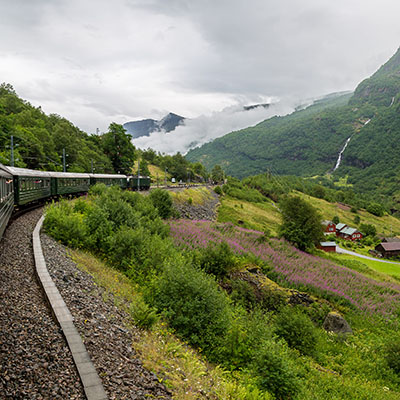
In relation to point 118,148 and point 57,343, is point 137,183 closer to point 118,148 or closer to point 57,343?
point 118,148

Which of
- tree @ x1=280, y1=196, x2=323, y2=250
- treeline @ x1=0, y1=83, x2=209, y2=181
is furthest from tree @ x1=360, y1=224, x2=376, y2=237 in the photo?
treeline @ x1=0, y1=83, x2=209, y2=181

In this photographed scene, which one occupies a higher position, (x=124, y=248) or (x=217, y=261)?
(x=124, y=248)

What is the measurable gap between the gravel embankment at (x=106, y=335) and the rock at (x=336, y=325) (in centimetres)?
1290

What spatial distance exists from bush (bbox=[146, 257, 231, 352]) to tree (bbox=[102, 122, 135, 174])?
249 feet

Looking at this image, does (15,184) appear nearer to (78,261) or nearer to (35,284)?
(78,261)

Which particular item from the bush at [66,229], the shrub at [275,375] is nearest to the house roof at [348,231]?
the bush at [66,229]

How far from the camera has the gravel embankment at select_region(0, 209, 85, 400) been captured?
434 centimetres

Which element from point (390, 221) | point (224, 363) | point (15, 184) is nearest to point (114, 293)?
point (224, 363)

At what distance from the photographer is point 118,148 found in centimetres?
8175

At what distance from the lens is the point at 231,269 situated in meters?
17.5

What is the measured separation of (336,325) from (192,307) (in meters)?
11.0

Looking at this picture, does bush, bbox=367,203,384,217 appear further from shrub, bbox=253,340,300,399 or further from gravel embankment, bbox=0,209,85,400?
gravel embankment, bbox=0,209,85,400

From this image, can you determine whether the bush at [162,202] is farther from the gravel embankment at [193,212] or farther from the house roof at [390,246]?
the house roof at [390,246]

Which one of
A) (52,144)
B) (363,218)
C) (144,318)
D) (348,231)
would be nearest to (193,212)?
(144,318)
